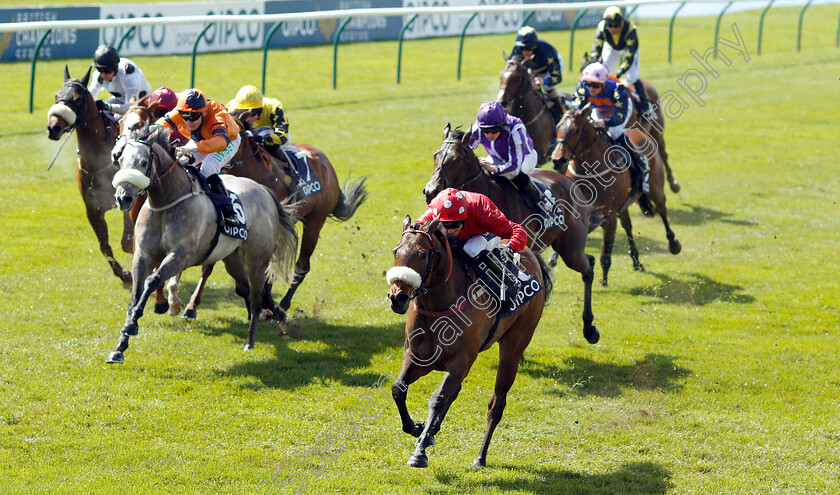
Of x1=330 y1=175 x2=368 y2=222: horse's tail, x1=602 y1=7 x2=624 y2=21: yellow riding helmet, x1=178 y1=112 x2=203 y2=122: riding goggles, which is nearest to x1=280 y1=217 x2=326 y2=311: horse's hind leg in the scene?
x1=330 y1=175 x2=368 y2=222: horse's tail

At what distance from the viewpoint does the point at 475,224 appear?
21.6 ft

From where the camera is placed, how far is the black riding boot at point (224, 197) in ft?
28.3

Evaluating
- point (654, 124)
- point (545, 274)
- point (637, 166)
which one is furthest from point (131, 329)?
point (654, 124)

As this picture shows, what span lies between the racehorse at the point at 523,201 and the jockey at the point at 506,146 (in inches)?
4.6

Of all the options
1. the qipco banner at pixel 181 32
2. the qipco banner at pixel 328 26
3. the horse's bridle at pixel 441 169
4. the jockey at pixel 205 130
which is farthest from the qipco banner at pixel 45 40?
the horse's bridle at pixel 441 169

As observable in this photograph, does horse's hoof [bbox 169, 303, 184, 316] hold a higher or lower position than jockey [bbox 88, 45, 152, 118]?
lower

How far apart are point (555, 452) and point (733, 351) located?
10.7ft

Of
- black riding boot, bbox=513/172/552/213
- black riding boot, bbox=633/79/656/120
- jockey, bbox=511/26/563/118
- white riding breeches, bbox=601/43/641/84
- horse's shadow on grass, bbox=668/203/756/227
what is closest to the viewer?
black riding boot, bbox=513/172/552/213

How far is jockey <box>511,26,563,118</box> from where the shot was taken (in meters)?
13.4

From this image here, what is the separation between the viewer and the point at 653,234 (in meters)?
14.6

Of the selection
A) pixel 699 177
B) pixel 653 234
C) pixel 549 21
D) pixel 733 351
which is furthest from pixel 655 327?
pixel 549 21

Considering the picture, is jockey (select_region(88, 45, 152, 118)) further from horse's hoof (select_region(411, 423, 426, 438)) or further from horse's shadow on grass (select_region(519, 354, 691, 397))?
horse's hoof (select_region(411, 423, 426, 438))

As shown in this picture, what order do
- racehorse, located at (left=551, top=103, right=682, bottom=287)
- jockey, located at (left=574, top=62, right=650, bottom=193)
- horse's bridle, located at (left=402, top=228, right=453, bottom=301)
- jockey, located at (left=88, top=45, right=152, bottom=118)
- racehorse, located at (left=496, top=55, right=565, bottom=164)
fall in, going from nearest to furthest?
horse's bridle, located at (left=402, top=228, right=453, bottom=301)
racehorse, located at (left=551, top=103, right=682, bottom=287)
jockey, located at (left=88, top=45, right=152, bottom=118)
jockey, located at (left=574, top=62, right=650, bottom=193)
racehorse, located at (left=496, top=55, right=565, bottom=164)

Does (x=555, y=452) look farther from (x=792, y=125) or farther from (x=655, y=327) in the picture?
(x=792, y=125)
